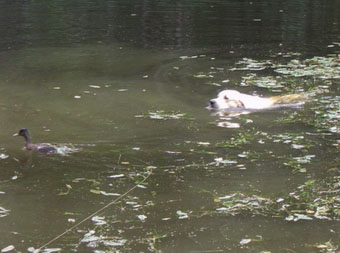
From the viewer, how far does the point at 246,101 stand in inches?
435

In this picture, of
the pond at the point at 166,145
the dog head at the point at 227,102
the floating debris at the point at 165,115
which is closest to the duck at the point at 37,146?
the pond at the point at 166,145

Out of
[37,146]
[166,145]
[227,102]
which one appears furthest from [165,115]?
[37,146]

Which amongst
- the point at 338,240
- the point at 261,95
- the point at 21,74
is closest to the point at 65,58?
the point at 21,74

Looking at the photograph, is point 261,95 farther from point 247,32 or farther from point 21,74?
point 247,32

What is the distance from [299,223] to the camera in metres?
6.24

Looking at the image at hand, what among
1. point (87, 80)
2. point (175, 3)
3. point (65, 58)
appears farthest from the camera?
point (175, 3)

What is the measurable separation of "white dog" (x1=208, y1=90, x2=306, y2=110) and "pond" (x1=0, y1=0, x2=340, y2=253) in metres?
0.22

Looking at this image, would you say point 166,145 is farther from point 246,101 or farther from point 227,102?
point 246,101

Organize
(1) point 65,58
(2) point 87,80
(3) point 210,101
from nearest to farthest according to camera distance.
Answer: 1. (3) point 210,101
2. (2) point 87,80
3. (1) point 65,58

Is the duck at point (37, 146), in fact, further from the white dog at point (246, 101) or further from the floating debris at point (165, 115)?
the white dog at point (246, 101)

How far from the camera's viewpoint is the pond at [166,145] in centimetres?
612

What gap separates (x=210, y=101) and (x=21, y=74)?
4315 mm

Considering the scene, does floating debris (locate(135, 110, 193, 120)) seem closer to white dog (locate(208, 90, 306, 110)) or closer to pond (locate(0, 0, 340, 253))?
pond (locate(0, 0, 340, 253))

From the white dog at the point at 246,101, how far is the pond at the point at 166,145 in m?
0.22
